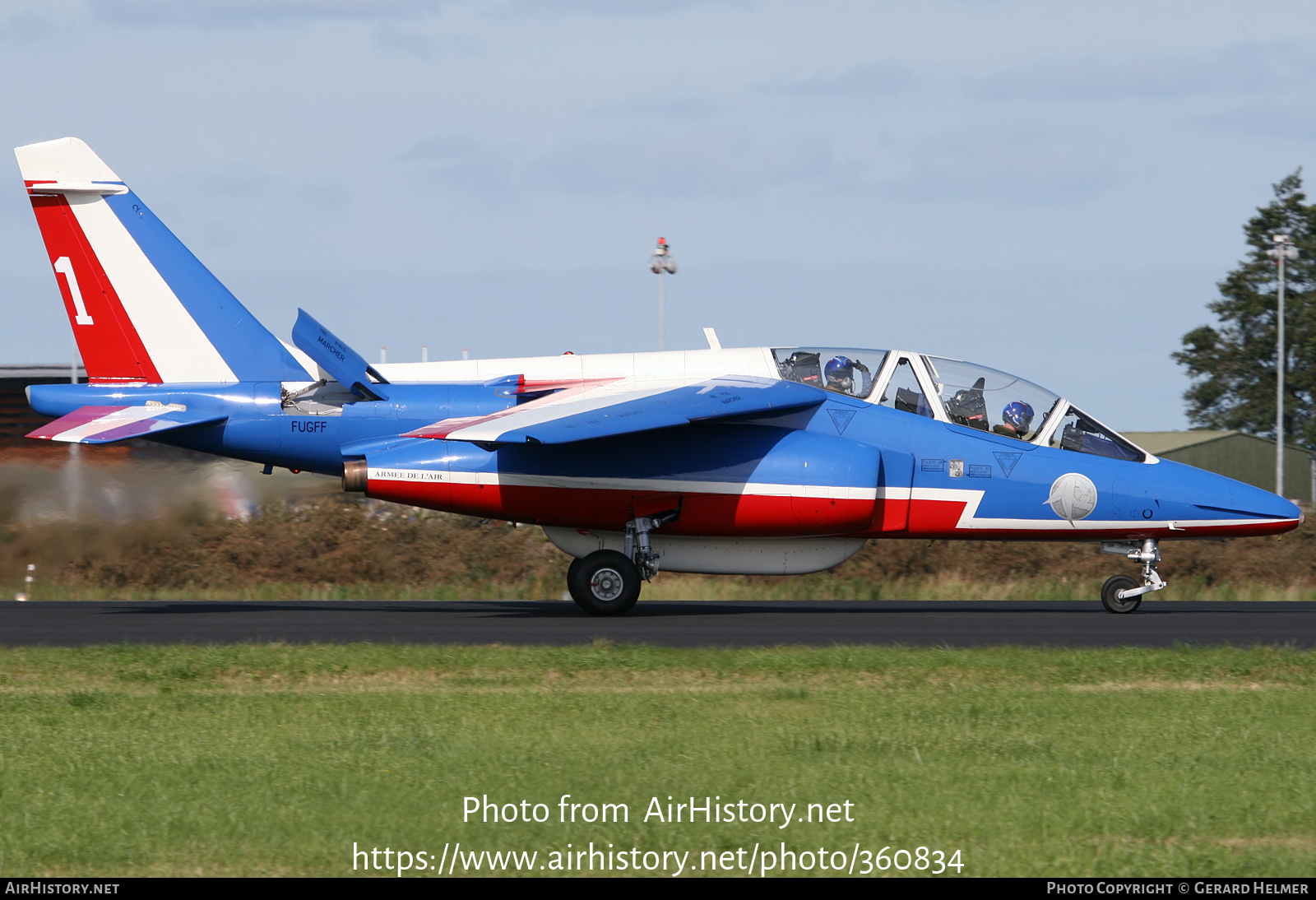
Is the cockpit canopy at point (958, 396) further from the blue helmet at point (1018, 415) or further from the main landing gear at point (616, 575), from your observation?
the main landing gear at point (616, 575)

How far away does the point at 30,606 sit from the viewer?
56.2 ft

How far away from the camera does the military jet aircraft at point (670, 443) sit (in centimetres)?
1597

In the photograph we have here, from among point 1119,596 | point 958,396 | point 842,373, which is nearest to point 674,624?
point 842,373

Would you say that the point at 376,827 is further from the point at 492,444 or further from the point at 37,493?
the point at 37,493

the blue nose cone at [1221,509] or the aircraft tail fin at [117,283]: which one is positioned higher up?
the aircraft tail fin at [117,283]

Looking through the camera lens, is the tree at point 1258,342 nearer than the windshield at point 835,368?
No

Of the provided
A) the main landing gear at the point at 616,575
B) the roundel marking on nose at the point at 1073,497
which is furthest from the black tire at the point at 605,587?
the roundel marking on nose at the point at 1073,497

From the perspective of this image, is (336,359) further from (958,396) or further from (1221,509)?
(1221,509)

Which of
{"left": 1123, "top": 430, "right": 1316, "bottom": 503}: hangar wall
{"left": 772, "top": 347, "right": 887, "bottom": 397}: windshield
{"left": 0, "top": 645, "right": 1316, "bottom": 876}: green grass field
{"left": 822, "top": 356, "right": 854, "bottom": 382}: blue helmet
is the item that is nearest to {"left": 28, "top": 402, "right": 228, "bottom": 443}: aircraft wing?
{"left": 0, "top": 645, "right": 1316, "bottom": 876}: green grass field

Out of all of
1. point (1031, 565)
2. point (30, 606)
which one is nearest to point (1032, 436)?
point (1031, 565)

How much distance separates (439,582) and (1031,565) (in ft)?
34.0

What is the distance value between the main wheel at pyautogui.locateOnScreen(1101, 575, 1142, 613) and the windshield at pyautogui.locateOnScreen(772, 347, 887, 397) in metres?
3.67

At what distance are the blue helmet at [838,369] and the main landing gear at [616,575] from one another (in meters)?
2.42

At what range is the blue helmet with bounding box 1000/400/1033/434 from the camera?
16375 mm
